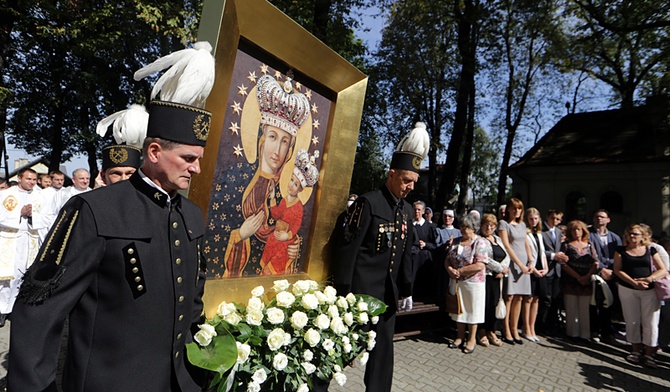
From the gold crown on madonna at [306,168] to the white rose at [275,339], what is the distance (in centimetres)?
111

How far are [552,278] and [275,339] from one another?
6867mm

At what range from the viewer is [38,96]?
19969 millimetres

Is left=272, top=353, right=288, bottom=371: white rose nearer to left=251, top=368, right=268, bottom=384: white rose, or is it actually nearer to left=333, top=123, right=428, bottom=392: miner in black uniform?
left=251, top=368, right=268, bottom=384: white rose

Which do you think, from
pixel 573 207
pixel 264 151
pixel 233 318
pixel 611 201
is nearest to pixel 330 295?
pixel 233 318

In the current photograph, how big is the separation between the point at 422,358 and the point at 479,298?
1319 mm

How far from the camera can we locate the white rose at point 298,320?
2441 mm

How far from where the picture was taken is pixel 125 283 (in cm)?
164

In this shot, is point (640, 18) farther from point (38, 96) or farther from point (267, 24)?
point (38, 96)

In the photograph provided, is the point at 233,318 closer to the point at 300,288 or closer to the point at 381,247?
the point at 300,288

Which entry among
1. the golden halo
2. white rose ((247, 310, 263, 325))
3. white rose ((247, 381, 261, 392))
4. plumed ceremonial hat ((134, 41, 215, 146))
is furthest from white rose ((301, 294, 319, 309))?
plumed ceremonial hat ((134, 41, 215, 146))

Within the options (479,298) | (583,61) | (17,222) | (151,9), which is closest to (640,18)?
(583,61)

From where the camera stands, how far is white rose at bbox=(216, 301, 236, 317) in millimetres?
2336

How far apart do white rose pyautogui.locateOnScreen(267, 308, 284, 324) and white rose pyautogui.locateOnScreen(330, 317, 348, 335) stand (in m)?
0.36

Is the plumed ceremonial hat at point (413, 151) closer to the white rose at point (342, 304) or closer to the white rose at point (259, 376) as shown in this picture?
the white rose at point (342, 304)
